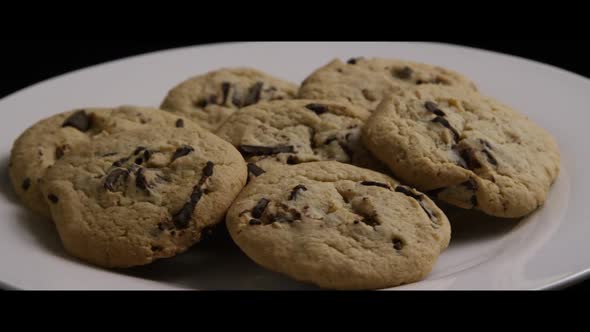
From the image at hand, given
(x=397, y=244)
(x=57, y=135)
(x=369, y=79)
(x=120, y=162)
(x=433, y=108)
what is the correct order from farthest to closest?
(x=369, y=79) → (x=57, y=135) → (x=433, y=108) → (x=120, y=162) → (x=397, y=244)

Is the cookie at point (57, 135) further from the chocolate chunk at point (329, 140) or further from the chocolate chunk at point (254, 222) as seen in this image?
the chocolate chunk at point (254, 222)

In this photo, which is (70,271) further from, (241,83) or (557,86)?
(557,86)

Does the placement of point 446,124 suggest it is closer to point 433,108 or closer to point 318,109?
point 433,108

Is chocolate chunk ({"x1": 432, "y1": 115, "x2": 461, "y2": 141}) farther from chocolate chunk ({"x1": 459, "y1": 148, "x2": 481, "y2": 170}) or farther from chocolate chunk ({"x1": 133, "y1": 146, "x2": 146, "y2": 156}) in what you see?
chocolate chunk ({"x1": 133, "y1": 146, "x2": 146, "y2": 156})

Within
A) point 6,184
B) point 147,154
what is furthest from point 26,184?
point 147,154

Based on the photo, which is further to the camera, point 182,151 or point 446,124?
point 446,124
